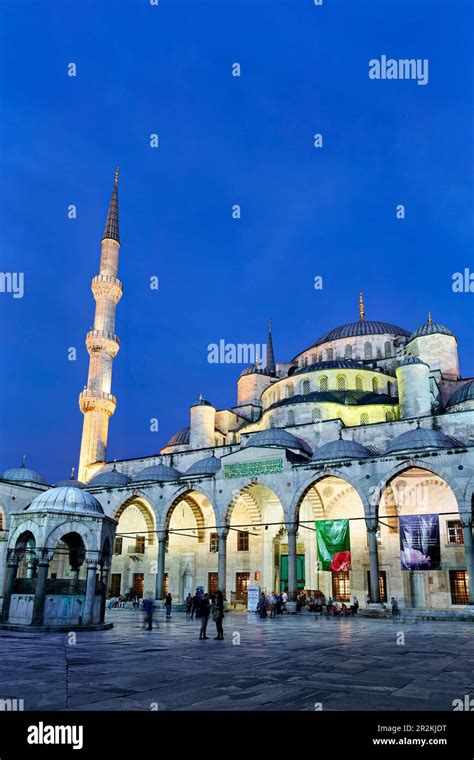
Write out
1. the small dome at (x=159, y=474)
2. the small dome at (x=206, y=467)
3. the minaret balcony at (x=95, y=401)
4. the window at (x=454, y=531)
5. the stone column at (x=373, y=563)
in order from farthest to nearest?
the minaret balcony at (x=95, y=401) → the small dome at (x=159, y=474) → the small dome at (x=206, y=467) → the window at (x=454, y=531) → the stone column at (x=373, y=563)

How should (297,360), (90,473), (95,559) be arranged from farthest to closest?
1. (297,360)
2. (90,473)
3. (95,559)

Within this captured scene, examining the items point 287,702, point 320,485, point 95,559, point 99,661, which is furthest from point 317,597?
point 287,702

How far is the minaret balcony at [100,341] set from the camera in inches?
1387

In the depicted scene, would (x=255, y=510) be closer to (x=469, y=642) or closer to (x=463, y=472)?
(x=463, y=472)

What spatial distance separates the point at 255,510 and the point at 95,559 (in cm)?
1471

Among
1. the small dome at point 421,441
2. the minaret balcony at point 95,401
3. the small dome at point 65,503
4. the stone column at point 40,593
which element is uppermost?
the minaret balcony at point 95,401

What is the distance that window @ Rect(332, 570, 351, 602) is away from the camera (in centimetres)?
2481

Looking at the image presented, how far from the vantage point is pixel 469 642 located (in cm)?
1102

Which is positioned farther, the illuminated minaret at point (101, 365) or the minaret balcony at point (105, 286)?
the minaret balcony at point (105, 286)

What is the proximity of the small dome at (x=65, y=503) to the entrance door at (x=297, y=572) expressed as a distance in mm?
14430

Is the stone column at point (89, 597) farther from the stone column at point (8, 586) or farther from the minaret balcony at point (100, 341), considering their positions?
the minaret balcony at point (100, 341)

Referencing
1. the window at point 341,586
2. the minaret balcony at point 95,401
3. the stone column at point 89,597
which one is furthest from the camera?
the minaret balcony at point 95,401

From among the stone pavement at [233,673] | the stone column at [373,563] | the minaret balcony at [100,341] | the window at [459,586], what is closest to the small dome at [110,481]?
the minaret balcony at [100,341]

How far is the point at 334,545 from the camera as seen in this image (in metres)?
21.2
